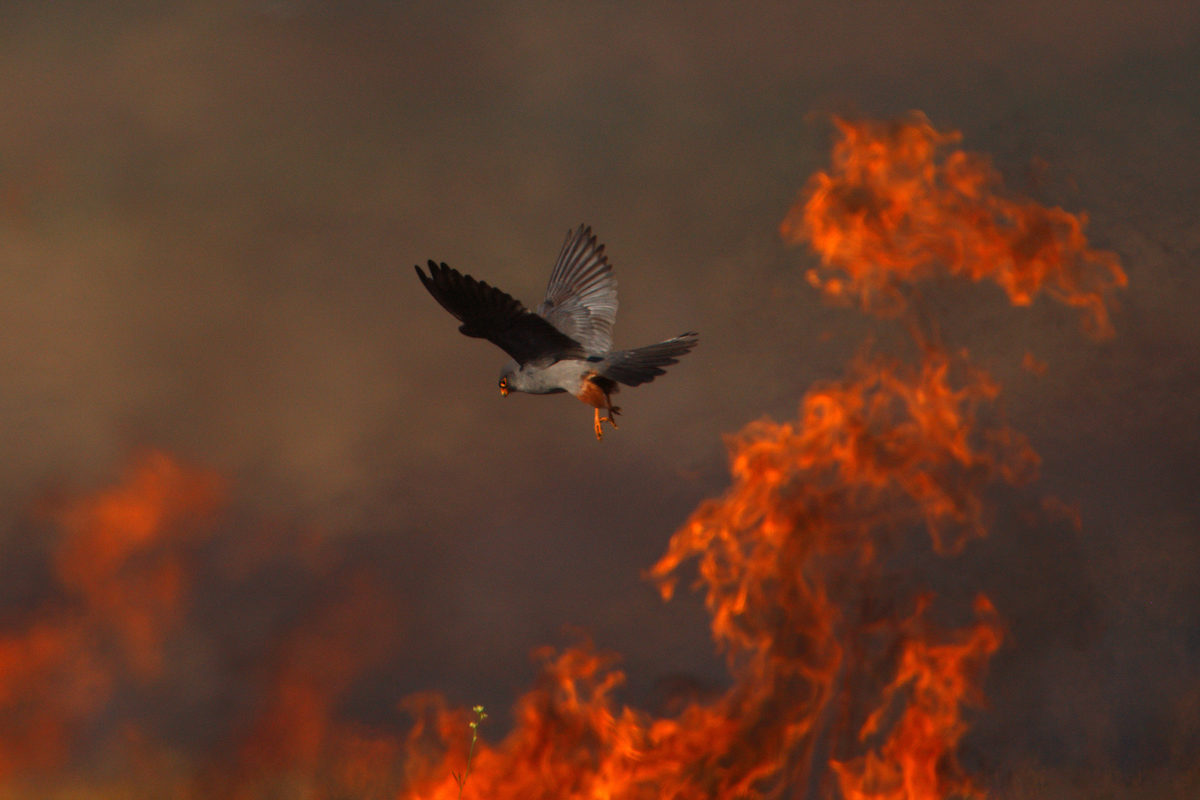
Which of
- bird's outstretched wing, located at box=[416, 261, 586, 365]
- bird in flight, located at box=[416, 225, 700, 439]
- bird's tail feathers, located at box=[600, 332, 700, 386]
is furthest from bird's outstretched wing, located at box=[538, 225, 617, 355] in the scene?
bird's tail feathers, located at box=[600, 332, 700, 386]

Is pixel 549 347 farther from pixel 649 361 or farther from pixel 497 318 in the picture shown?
pixel 649 361

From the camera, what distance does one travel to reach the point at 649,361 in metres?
5.73

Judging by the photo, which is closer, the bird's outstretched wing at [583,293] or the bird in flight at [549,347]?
the bird in flight at [549,347]

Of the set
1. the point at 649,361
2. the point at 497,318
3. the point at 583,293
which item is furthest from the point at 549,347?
the point at 583,293

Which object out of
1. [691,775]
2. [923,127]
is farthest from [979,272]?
[691,775]

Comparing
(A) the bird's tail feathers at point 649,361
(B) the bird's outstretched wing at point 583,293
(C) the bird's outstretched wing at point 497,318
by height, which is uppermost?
(B) the bird's outstretched wing at point 583,293

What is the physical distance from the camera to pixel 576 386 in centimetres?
598

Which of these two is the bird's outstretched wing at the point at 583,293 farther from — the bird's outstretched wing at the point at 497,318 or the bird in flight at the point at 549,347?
the bird's outstretched wing at the point at 497,318

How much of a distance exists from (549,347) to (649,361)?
666 millimetres

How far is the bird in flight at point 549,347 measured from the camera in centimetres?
562

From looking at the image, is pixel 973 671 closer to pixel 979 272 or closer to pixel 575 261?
pixel 979 272

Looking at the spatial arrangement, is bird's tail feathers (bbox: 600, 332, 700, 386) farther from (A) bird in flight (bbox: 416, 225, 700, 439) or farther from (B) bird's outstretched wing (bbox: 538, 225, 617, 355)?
(B) bird's outstretched wing (bbox: 538, 225, 617, 355)

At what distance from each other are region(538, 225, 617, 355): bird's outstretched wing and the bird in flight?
1 centimetres

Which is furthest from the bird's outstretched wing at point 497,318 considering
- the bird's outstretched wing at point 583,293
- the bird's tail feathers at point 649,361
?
the bird's outstretched wing at point 583,293
